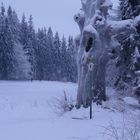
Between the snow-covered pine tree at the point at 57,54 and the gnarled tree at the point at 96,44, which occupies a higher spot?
the snow-covered pine tree at the point at 57,54

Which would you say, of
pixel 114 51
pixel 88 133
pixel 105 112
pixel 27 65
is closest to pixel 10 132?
pixel 88 133

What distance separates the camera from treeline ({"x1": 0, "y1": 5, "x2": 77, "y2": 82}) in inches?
2142

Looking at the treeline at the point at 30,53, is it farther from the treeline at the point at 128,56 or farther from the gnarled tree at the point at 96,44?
the gnarled tree at the point at 96,44

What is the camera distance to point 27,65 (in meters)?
60.3

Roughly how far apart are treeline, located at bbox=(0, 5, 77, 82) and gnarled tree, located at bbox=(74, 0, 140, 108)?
28315 mm

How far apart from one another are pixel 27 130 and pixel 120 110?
429cm

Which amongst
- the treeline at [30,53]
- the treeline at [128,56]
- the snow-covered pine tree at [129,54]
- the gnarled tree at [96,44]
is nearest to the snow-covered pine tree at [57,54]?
the treeline at [30,53]

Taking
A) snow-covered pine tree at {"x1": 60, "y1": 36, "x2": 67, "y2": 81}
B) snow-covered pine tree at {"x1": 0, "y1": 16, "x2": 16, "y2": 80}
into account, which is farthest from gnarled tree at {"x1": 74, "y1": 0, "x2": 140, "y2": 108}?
snow-covered pine tree at {"x1": 60, "y1": 36, "x2": 67, "y2": 81}

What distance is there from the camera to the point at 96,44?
557 inches

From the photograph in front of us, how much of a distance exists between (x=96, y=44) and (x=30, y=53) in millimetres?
48792

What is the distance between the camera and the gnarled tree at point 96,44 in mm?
14148

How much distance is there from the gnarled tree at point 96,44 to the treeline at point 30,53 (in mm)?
28315

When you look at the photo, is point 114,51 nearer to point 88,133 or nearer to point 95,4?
point 95,4

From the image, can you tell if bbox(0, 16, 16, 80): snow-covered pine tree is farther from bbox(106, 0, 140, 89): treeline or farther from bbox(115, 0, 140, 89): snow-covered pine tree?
bbox(115, 0, 140, 89): snow-covered pine tree
